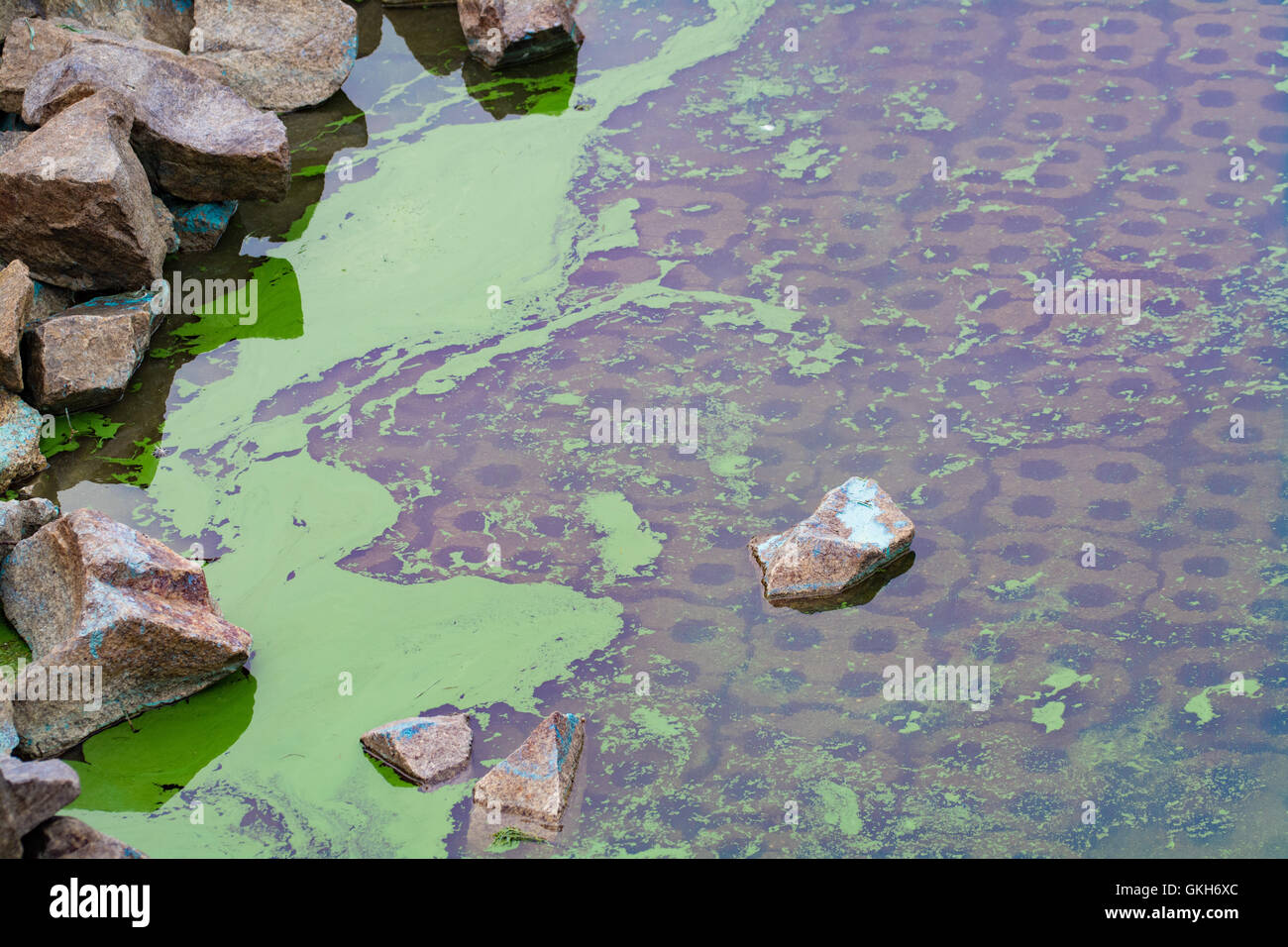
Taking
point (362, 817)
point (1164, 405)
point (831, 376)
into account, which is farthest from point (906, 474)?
point (362, 817)

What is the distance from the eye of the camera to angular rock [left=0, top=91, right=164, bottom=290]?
496 centimetres

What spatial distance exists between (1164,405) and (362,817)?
3.14 meters

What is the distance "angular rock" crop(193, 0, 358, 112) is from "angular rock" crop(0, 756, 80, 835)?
421cm

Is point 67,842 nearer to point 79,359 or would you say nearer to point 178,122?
point 79,359

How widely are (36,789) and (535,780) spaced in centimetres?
124

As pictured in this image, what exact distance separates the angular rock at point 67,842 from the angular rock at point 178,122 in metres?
3.25

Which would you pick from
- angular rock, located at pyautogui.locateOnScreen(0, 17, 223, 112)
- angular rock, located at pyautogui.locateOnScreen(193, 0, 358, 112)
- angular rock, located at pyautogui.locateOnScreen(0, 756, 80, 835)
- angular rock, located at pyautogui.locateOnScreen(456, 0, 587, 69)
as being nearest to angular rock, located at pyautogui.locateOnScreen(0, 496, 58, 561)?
angular rock, located at pyautogui.locateOnScreen(0, 756, 80, 835)

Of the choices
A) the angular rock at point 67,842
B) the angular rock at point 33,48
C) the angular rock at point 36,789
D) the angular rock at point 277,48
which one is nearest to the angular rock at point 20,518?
the angular rock at point 36,789

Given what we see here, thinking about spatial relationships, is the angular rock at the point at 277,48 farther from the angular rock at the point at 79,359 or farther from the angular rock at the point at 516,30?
the angular rock at the point at 79,359

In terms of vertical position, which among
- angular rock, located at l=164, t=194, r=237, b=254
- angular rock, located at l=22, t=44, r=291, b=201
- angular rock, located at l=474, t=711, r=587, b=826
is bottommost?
angular rock, located at l=474, t=711, r=587, b=826

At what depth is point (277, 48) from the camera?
6434 millimetres

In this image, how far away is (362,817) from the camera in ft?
11.8

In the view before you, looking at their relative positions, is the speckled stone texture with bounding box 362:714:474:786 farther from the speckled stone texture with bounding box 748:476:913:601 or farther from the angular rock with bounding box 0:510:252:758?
the speckled stone texture with bounding box 748:476:913:601

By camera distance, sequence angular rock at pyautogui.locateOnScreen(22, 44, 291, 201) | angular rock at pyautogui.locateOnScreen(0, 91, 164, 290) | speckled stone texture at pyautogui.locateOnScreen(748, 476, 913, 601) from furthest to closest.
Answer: angular rock at pyautogui.locateOnScreen(22, 44, 291, 201), angular rock at pyautogui.locateOnScreen(0, 91, 164, 290), speckled stone texture at pyautogui.locateOnScreen(748, 476, 913, 601)
